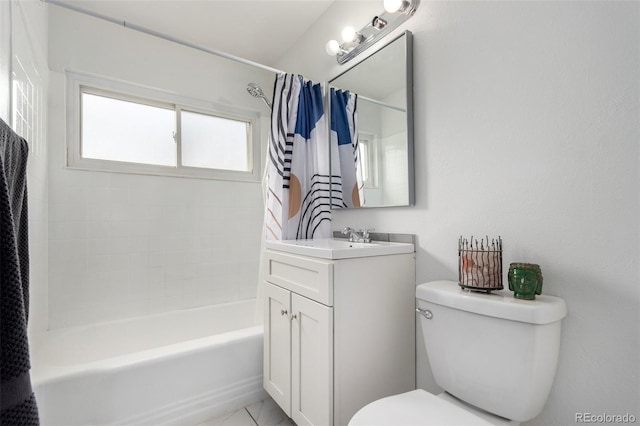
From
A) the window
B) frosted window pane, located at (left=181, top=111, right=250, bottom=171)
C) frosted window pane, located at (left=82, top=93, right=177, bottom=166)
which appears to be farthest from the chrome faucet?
frosted window pane, located at (left=82, top=93, right=177, bottom=166)

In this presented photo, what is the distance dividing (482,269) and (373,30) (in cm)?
137

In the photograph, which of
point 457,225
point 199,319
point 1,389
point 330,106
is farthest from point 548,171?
point 199,319

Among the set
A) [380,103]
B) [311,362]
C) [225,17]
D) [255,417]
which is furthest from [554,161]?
[225,17]

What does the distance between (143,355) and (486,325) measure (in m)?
1.46

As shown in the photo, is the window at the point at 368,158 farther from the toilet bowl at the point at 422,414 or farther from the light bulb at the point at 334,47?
the toilet bowl at the point at 422,414

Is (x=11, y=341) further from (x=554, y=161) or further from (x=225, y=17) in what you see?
(x=225, y=17)

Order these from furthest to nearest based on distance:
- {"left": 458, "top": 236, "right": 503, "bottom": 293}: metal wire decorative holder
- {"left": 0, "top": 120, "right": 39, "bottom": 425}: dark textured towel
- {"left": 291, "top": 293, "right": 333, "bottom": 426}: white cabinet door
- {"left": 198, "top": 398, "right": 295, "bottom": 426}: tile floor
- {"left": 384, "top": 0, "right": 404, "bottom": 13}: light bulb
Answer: {"left": 198, "top": 398, "right": 295, "bottom": 426}: tile floor, {"left": 384, "top": 0, "right": 404, "bottom": 13}: light bulb, {"left": 291, "top": 293, "right": 333, "bottom": 426}: white cabinet door, {"left": 458, "top": 236, "right": 503, "bottom": 293}: metal wire decorative holder, {"left": 0, "top": 120, "right": 39, "bottom": 425}: dark textured towel

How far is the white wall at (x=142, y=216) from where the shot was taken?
2.00 meters

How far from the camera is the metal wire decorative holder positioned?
1028mm

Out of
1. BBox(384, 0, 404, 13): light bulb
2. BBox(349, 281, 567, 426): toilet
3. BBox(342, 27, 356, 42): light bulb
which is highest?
BBox(342, 27, 356, 42): light bulb

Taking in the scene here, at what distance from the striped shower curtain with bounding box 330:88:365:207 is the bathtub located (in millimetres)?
941

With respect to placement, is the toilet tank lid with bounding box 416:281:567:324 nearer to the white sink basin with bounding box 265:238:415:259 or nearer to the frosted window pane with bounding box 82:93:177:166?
the white sink basin with bounding box 265:238:415:259

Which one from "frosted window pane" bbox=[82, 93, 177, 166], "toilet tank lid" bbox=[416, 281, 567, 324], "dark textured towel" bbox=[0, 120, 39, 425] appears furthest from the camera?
"frosted window pane" bbox=[82, 93, 177, 166]

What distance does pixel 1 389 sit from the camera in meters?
0.63
